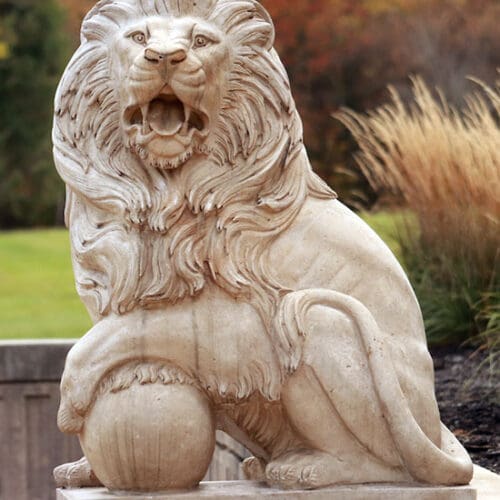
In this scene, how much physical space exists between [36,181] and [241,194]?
1875cm

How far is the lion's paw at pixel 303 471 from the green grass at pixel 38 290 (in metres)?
6.06

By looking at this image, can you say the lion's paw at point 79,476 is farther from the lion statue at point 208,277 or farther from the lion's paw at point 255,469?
the lion's paw at point 255,469

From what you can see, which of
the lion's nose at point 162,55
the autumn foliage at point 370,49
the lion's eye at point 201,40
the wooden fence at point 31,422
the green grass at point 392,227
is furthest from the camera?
the autumn foliage at point 370,49

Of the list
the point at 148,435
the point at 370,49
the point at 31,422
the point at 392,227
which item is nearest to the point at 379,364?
the point at 148,435

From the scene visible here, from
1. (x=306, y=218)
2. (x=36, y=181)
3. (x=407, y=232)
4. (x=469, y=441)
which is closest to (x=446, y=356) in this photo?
(x=407, y=232)

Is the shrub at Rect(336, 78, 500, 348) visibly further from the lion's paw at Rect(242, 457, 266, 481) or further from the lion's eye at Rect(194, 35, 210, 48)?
the lion's eye at Rect(194, 35, 210, 48)

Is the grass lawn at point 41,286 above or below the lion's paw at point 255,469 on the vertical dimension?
below

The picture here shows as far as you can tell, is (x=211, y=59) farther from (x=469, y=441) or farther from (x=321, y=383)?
(x=469, y=441)

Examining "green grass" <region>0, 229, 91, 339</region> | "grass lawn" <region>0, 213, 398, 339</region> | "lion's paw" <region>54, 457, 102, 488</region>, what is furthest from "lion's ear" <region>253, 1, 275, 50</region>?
"green grass" <region>0, 229, 91, 339</region>

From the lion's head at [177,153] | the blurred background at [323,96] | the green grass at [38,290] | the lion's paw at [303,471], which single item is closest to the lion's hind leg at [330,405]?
the lion's paw at [303,471]

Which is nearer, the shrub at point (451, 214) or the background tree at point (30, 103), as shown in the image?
the shrub at point (451, 214)

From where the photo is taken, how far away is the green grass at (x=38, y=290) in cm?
1002

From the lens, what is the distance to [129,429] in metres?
3.52

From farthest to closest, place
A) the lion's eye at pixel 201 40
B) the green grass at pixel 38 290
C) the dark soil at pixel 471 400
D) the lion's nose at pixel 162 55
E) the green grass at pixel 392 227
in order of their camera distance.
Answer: the green grass at pixel 38 290 < the green grass at pixel 392 227 < the dark soil at pixel 471 400 < the lion's eye at pixel 201 40 < the lion's nose at pixel 162 55
